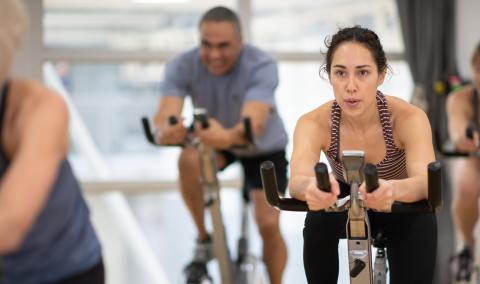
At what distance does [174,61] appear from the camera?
4297 millimetres

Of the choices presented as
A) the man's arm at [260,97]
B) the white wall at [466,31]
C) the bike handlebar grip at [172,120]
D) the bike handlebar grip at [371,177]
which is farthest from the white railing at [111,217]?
the bike handlebar grip at [371,177]

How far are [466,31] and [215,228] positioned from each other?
2653mm

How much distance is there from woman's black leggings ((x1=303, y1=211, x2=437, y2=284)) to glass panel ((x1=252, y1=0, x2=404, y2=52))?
3.68 m

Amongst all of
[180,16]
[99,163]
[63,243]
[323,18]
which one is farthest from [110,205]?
[63,243]

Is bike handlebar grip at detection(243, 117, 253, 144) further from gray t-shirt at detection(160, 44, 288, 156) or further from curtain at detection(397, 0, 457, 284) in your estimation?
curtain at detection(397, 0, 457, 284)

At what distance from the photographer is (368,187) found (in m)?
1.97

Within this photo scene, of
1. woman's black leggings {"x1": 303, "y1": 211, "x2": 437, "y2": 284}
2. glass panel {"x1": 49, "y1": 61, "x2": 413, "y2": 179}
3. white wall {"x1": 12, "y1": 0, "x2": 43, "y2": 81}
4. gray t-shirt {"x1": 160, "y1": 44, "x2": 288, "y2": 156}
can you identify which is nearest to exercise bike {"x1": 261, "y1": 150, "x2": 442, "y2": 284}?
woman's black leggings {"x1": 303, "y1": 211, "x2": 437, "y2": 284}

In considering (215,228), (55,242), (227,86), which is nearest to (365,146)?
(55,242)

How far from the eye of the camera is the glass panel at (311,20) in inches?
240

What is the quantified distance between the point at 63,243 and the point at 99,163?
14.6 ft

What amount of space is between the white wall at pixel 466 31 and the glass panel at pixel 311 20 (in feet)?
1.36

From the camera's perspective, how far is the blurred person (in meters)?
1.52

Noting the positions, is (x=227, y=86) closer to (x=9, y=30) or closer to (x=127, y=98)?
(x=127, y=98)

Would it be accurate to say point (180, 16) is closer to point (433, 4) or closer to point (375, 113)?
point (433, 4)
